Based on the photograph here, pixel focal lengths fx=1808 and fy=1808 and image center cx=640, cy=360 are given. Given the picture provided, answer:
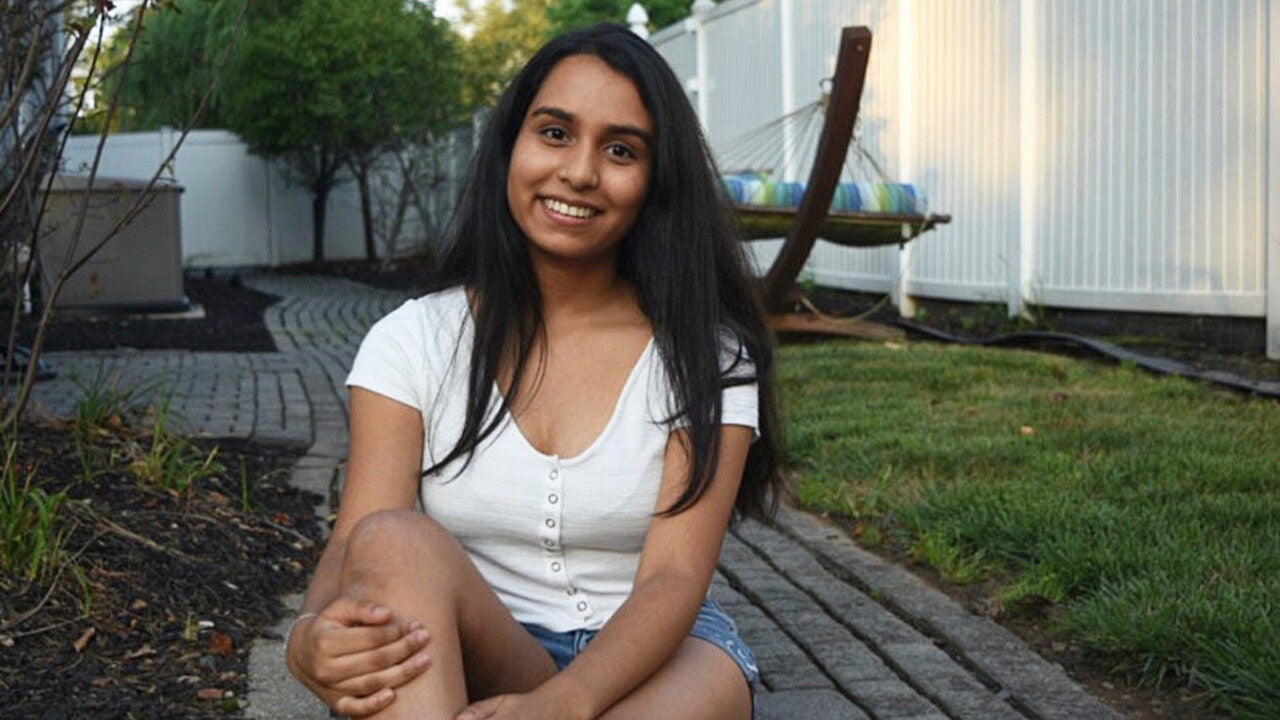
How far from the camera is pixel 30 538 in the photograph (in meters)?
4.20

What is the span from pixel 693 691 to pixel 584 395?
0.52 metres

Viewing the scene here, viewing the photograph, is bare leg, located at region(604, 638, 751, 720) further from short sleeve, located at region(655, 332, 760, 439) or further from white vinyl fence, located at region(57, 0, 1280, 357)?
white vinyl fence, located at region(57, 0, 1280, 357)

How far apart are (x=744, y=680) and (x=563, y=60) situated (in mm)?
1033

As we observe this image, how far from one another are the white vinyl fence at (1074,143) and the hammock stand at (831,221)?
0.73m

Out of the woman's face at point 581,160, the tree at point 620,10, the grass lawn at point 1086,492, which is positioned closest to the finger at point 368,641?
the woman's face at point 581,160

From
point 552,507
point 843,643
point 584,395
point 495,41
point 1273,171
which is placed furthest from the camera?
point 495,41

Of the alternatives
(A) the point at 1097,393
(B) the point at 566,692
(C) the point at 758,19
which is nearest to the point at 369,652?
(B) the point at 566,692

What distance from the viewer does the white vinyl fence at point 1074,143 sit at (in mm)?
8352

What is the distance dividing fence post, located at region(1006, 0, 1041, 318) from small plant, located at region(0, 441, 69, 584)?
710 centimetres

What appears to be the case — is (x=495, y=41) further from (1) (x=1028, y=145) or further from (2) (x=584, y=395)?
(2) (x=584, y=395)

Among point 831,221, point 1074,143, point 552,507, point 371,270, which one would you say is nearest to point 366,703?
point 552,507

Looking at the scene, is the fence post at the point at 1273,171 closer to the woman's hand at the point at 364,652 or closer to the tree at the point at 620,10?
the woman's hand at the point at 364,652

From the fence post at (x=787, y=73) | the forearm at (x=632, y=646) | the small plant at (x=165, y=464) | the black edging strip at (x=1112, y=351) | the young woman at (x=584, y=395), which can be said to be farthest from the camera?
the fence post at (x=787, y=73)

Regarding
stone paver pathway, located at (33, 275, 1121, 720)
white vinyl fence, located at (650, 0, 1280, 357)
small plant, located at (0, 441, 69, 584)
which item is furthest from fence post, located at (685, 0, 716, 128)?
small plant, located at (0, 441, 69, 584)
